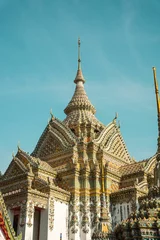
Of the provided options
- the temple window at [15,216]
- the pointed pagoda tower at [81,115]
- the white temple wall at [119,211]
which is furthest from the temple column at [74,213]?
the pointed pagoda tower at [81,115]

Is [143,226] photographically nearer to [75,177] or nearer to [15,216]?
[75,177]

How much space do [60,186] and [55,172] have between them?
141 cm

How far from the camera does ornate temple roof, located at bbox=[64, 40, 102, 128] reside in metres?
34.6

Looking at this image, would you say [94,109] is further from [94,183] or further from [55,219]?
[55,219]

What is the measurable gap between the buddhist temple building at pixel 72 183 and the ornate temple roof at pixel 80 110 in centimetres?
96

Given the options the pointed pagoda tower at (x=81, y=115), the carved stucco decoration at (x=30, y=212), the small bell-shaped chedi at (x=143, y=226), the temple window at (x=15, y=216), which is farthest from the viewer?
the pointed pagoda tower at (x=81, y=115)

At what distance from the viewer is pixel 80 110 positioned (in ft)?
120

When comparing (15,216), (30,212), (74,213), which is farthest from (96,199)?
(15,216)

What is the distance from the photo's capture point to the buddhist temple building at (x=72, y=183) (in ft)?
78.6

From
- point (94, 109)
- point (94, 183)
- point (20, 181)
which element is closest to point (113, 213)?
point (94, 183)

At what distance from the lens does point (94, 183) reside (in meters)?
26.8

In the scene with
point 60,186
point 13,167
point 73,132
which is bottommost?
point 60,186

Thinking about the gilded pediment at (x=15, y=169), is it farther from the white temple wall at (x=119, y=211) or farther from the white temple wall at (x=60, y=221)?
the white temple wall at (x=119, y=211)

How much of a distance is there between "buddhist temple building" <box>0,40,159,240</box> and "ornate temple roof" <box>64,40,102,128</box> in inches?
37.8
